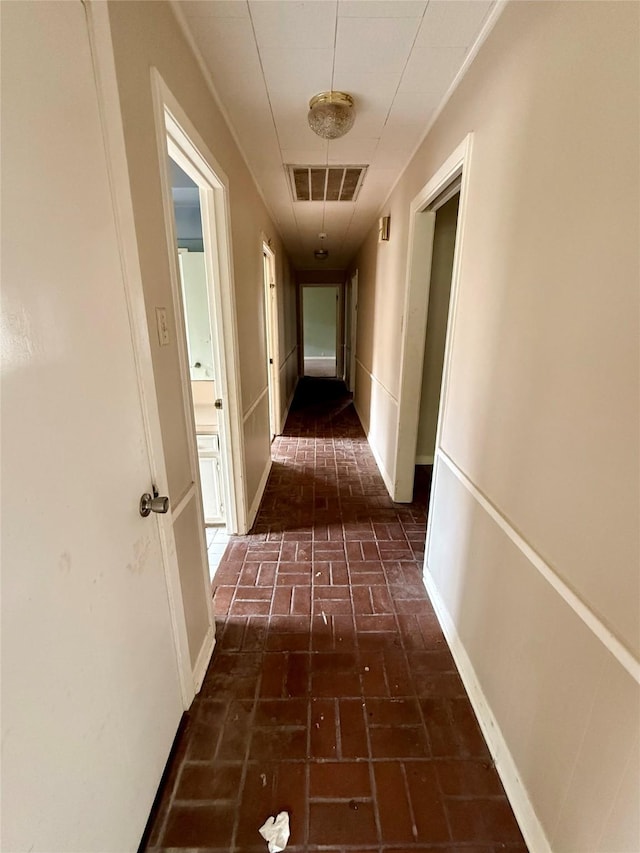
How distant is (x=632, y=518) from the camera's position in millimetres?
717

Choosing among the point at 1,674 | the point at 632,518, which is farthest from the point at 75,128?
the point at 632,518

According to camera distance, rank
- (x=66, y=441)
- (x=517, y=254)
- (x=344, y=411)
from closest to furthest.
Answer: (x=66, y=441) → (x=517, y=254) → (x=344, y=411)

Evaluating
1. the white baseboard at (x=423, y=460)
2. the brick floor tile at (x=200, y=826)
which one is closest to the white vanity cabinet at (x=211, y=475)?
the brick floor tile at (x=200, y=826)

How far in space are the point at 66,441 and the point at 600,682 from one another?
1272mm

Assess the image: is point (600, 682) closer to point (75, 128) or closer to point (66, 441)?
point (66, 441)

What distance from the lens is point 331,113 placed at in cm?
167

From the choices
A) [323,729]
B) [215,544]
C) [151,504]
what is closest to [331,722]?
[323,729]

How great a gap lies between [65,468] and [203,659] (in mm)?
1228

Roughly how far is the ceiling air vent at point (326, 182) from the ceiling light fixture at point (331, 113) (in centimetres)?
80

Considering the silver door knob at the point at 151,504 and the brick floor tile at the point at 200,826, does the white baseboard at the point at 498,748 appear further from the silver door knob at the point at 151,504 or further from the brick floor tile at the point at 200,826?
the silver door knob at the point at 151,504

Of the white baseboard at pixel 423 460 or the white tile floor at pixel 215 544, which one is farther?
the white baseboard at pixel 423 460

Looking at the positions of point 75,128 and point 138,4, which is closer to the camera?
point 75,128

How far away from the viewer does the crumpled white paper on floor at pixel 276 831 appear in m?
1.02

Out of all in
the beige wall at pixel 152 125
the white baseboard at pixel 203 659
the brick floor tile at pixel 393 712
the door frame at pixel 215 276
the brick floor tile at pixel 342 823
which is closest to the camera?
the beige wall at pixel 152 125
